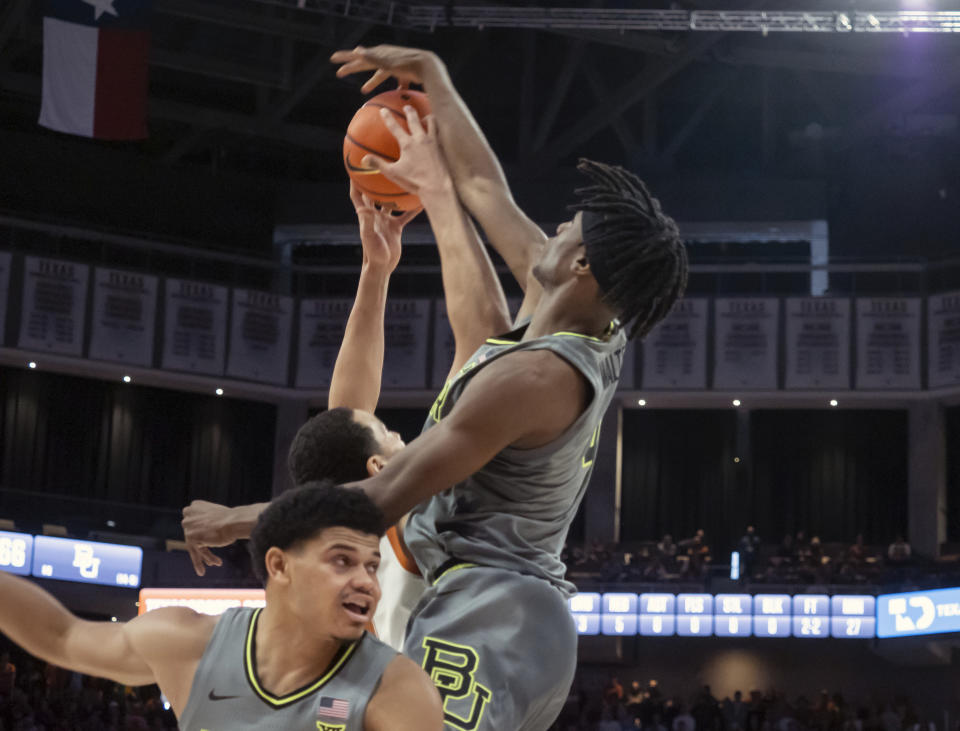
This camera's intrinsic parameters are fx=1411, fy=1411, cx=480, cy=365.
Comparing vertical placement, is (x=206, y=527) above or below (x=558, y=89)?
below

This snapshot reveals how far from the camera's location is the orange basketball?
3682 millimetres

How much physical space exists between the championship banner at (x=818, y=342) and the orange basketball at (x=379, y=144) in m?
18.1

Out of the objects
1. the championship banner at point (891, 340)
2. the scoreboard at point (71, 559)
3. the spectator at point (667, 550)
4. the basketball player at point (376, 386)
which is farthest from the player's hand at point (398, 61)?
the championship banner at point (891, 340)

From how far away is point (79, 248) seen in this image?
21750 millimetres

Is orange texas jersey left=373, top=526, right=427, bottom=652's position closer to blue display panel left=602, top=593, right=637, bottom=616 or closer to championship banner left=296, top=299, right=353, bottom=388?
blue display panel left=602, top=593, right=637, bottom=616

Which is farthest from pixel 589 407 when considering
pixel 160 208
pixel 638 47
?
pixel 160 208

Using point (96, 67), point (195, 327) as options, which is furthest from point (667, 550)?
point (96, 67)

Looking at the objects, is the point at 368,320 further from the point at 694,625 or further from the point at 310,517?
the point at 694,625

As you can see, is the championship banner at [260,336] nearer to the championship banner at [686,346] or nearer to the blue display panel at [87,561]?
the blue display panel at [87,561]

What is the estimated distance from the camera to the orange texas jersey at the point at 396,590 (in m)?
3.08

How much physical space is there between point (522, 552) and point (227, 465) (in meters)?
21.1

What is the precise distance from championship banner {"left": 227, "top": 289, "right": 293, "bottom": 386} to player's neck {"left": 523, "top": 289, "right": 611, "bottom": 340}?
64.1 feet

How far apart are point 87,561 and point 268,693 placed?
17846 mm

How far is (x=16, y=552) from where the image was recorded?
61.7ft
